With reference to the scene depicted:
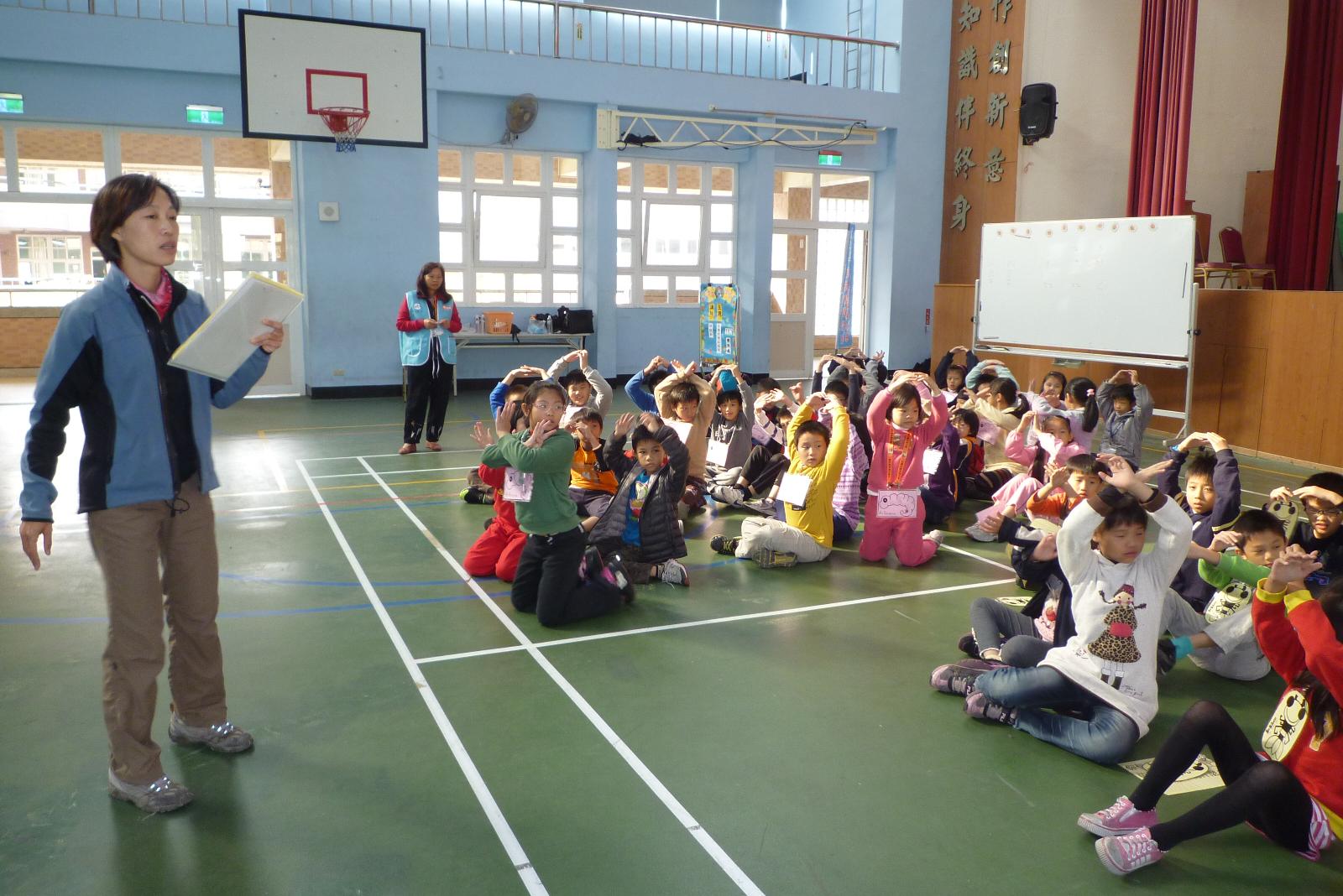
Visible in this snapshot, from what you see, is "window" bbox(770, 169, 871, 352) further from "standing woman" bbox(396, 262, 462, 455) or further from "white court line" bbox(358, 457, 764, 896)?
"white court line" bbox(358, 457, 764, 896)

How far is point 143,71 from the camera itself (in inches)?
464

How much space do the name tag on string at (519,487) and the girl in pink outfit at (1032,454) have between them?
3.16 meters

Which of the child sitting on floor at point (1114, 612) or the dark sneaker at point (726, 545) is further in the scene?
the dark sneaker at point (726, 545)

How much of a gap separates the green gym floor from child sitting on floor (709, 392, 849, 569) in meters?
0.17

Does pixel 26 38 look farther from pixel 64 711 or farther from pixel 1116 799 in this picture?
pixel 1116 799

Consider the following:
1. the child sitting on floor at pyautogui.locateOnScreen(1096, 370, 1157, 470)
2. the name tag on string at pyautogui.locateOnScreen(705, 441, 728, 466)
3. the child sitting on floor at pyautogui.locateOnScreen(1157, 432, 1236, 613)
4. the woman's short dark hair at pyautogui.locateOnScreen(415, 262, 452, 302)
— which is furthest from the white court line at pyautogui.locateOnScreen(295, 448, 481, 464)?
the child sitting on floor at pyautogui.locateOnScreen(1157, 432, 1236, 613)

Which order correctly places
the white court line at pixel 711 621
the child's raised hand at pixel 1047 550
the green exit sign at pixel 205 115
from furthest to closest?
the green exit sign at pixel 205 115
the white court line at pixel 711 621
the child's raised hand at pixel 1047 550

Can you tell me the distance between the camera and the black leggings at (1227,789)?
2.64 metres

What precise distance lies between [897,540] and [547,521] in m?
2.24

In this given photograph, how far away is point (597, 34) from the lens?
14.7 metres

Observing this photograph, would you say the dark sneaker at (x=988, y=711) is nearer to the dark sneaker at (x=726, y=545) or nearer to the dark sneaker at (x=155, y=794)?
the dark sneaker at (x=726, y=545)

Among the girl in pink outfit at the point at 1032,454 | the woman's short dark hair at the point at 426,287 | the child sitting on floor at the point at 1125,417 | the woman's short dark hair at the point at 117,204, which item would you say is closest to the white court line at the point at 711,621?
the girl in pink outfit at the point at 1032,454

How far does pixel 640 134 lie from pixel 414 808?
1280cm

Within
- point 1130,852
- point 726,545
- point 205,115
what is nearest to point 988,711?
point 1130,852
